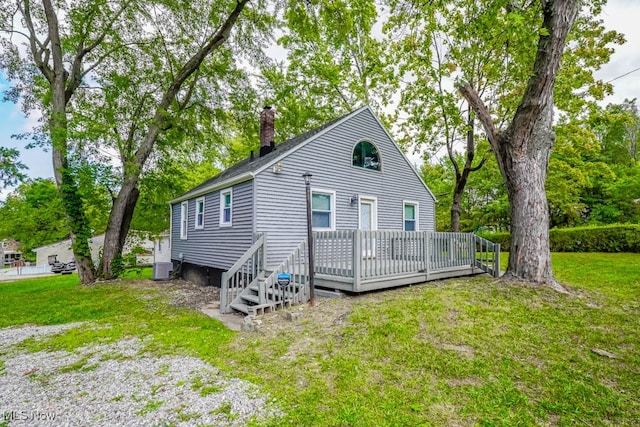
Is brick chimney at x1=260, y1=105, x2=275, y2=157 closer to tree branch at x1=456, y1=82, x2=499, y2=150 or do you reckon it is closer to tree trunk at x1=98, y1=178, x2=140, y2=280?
tree trunk at x1=98, y1=178, x2=140, y2=280

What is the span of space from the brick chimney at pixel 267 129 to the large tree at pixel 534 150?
22.6 ft

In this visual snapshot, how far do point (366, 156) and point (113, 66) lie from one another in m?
12.6

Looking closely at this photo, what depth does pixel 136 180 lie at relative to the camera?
13281 millimetres

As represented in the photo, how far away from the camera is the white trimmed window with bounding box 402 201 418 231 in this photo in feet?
41.1

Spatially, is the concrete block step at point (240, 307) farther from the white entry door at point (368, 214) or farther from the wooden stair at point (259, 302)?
the white entry door at point (368, 214)

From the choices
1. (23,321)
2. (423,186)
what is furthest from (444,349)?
(423,186)

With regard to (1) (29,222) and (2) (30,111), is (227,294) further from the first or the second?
(2) (30,111)

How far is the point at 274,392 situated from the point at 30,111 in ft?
60.4

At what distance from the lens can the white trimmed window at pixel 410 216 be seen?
494 inches

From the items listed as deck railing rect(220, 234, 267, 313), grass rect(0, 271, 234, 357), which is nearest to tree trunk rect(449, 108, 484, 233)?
deck railing rect(220, 234, 267, 313)

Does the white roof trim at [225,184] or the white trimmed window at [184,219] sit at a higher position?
the white roof trim at [225,184]

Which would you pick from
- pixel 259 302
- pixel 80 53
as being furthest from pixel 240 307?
pixel 80 53

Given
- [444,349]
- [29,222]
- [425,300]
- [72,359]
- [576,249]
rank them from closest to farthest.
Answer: [444,349] < [72,359] < [425,300] < [29,222] < [576,249]

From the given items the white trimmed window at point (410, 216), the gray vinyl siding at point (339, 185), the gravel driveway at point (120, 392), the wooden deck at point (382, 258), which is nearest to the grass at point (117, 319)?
the gravel driveway at point (120, 392)
